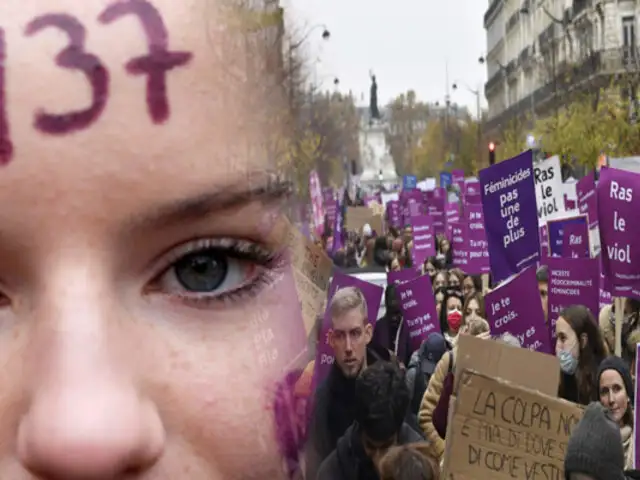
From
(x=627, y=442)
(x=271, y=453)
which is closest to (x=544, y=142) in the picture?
(x=627, y=442)

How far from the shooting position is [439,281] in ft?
35.8

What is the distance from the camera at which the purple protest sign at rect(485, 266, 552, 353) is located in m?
6.67

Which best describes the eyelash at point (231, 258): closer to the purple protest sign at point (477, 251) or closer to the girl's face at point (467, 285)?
the girl's face at point (467, 285)

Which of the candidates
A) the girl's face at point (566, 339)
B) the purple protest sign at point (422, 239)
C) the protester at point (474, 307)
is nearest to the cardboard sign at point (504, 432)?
the girl's face at point (566, 339)

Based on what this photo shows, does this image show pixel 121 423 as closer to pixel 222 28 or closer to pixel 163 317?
pixel 163 317

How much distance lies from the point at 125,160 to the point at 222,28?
11.4 inches

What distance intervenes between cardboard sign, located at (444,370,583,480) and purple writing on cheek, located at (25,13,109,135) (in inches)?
110

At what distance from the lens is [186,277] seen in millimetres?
1745

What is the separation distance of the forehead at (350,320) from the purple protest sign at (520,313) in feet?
6.06

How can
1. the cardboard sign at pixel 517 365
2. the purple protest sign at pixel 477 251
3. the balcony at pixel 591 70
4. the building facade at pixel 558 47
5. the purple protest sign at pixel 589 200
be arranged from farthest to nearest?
the building facade at pixel 558 47 < the balcony at pixel 591 70 < the purple protest sign at pixel 477 251 < the purple protest sign at pixel 589 200 < the cardboard sign at pixel 517 365

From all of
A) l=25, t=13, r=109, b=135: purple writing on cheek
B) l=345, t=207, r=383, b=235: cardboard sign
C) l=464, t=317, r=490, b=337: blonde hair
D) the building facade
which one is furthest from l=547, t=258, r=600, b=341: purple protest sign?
the building facade

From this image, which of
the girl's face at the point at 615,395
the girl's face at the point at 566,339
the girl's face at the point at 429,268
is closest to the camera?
the girl's face at the point at 615,395

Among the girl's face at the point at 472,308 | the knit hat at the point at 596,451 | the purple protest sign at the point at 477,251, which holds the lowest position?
the knit hat at the point at 596,451

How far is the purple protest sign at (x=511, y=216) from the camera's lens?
824 cm
